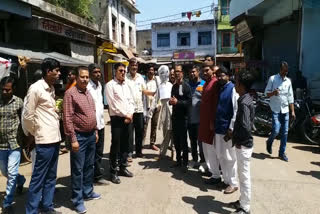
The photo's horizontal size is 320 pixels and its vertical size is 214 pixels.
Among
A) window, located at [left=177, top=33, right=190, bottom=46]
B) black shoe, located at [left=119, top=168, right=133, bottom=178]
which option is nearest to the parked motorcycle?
black shoe, located at [left=119, top=168, right=133, bottom=178]

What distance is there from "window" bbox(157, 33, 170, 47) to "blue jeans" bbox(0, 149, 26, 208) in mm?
28993

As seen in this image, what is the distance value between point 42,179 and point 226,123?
8.35 feet

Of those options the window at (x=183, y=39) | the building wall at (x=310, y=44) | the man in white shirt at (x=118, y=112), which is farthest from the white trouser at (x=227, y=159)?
the window at (x=183, y=39)

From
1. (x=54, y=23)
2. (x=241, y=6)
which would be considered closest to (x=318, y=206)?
(x=54, y=23)

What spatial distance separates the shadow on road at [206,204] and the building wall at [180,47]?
27468mm

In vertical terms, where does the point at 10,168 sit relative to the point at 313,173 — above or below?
above

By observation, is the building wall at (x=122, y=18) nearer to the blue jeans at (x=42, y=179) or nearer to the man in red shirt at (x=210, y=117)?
the man in red shirt at (x=210, y=117)

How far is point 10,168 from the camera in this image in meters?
3.71

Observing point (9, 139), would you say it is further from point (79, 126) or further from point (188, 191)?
point (188, 191)

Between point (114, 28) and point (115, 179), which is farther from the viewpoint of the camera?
point (114, 28)

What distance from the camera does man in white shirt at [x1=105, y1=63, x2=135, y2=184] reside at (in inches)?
183

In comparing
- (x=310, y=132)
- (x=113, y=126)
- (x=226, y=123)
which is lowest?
(x=310, y=132)

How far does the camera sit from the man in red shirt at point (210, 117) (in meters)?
4.49

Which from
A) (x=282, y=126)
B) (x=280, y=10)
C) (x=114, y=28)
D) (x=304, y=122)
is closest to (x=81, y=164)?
(x=282, y=126)
